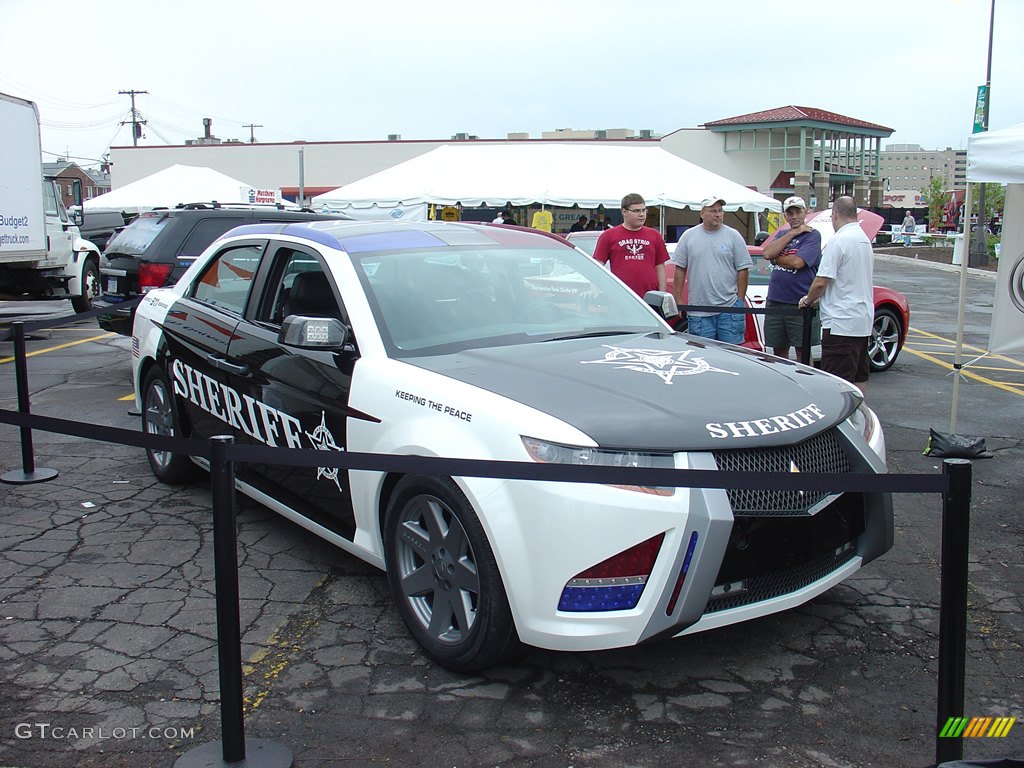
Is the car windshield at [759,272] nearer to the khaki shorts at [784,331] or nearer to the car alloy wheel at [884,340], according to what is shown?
the car alloy wheel at [884,340]

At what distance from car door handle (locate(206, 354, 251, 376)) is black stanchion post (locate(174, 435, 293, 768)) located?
192 cm

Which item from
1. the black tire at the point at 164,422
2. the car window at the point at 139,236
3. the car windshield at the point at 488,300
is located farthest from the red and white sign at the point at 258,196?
the car windshield at the point at 488,300

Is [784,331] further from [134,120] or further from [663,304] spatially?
[134,120]

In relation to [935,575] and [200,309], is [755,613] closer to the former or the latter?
[935,575]

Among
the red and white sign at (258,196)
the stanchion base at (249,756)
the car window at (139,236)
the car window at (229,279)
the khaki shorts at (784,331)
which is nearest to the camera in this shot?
the stanchion base at (249,756)

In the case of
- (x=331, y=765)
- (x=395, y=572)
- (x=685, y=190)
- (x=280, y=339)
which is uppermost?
(x=685, y=190)

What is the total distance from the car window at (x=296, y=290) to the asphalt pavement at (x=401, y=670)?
4.00 ft

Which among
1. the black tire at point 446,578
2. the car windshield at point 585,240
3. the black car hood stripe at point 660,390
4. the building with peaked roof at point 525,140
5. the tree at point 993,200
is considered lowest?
the black tire at point 446,578

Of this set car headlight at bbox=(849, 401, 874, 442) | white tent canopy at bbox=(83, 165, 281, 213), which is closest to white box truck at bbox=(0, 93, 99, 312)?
white tent canopy at bbox=(83, 165, 281, 213)

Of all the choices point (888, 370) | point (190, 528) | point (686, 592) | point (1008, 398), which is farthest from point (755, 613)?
point (888, 370)

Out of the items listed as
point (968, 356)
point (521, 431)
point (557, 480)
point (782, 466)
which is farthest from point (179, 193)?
point (557, 480)

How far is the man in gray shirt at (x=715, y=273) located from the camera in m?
7.89

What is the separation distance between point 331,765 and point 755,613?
1.50m

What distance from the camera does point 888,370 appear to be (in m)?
10.8
